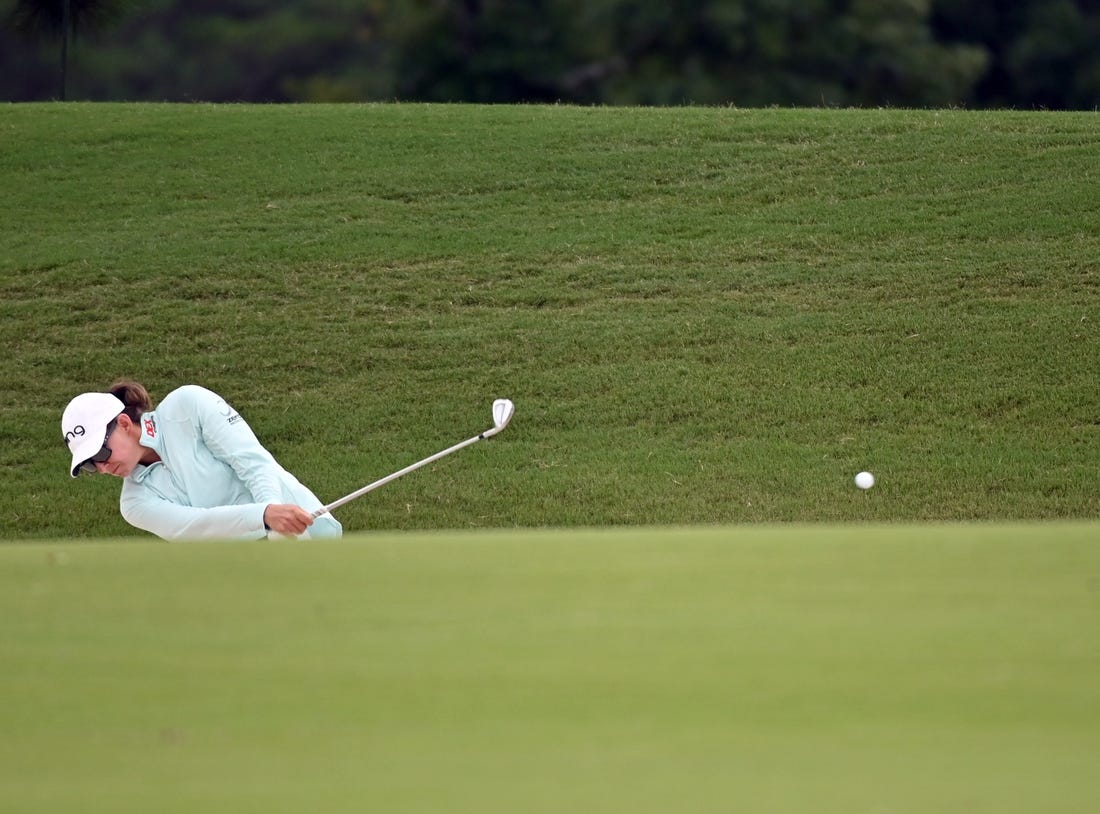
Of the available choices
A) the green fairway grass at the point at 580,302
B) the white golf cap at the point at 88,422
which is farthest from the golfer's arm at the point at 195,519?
the green fairway grass at the point at 580,302

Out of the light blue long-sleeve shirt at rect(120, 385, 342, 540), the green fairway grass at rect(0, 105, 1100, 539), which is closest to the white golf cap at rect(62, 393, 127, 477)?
the light blue long-sleeve shirt at rect(120, 385, 342, 540)

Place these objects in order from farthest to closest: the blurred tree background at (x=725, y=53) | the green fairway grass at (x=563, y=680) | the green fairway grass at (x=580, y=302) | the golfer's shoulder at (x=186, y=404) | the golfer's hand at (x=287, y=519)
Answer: the blurred tree background at (x=725, y=53)
the green fairway grass at (x=580, y=302)
the golfer's shoulder at (x=186, y=404)
the golfer's hand at (x=287, y=519)
the green fairway grass at (x=563, y=680)

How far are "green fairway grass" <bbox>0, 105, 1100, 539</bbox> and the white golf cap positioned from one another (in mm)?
5845

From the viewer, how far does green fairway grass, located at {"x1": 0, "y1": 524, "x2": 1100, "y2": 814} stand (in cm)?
224

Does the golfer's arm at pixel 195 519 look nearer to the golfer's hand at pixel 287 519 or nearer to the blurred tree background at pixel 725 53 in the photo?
the golfer's hand at pixel 287 519

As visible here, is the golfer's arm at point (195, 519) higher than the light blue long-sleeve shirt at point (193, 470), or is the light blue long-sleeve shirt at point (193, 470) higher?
the light blue long-sleeve shirt at point (193, 470)

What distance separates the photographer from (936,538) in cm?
421

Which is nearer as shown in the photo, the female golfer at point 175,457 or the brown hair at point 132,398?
the female golfer at point 175,457

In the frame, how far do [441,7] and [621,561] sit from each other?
30.9 m

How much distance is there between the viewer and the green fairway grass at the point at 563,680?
2236 millimetres

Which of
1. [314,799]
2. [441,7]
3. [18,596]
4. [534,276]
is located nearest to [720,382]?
[534,276]

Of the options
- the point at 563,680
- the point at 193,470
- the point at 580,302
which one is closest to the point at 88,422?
the point at 193,470

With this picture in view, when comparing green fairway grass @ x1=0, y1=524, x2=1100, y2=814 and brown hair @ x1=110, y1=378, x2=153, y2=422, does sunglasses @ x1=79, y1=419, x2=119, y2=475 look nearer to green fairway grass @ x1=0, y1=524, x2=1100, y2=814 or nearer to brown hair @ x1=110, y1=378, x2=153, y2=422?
brown hair @ x1=110, y1=378, x2=153, y2=422

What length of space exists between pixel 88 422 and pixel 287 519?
889mm
